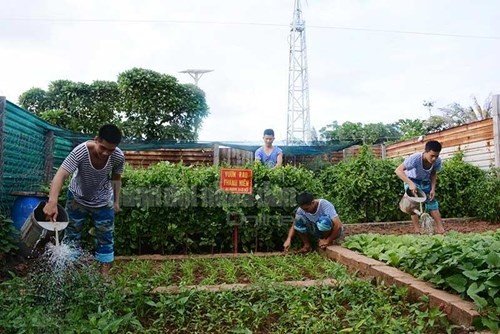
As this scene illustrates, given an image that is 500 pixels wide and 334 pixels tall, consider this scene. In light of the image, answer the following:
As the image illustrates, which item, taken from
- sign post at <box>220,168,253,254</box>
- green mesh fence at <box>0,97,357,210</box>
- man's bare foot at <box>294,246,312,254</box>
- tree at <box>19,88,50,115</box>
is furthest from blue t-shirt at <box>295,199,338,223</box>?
tree at <box>19,88,50,115</box>

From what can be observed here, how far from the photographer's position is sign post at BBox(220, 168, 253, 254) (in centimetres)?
542

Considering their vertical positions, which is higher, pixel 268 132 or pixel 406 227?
pixel 268 132

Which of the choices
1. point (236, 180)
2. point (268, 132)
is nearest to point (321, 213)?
point (236, 180)

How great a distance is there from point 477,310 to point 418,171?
3.75 m

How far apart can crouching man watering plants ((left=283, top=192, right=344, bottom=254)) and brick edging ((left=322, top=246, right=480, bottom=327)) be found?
420 millimetres

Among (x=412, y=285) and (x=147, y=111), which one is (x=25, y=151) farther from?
(x=147, y=111)

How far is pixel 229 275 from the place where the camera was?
402 centimetres

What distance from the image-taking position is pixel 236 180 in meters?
5.44

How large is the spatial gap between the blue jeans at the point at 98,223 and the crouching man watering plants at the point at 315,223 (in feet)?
6.99

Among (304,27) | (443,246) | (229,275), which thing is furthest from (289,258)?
(304,27)

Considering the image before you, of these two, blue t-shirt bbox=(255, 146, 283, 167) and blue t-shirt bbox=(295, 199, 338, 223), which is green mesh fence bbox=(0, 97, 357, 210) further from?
blue t-shirt bbox=(295, 199, 338, 223)

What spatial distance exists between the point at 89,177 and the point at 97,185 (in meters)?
0.12

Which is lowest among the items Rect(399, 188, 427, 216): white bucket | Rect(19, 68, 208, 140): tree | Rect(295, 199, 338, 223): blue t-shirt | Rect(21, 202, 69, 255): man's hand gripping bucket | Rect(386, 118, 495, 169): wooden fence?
Rect(21, 202, 69, 255): man's hand gripping bucket

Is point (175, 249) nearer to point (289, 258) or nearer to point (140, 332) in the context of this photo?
point (289, 258)
